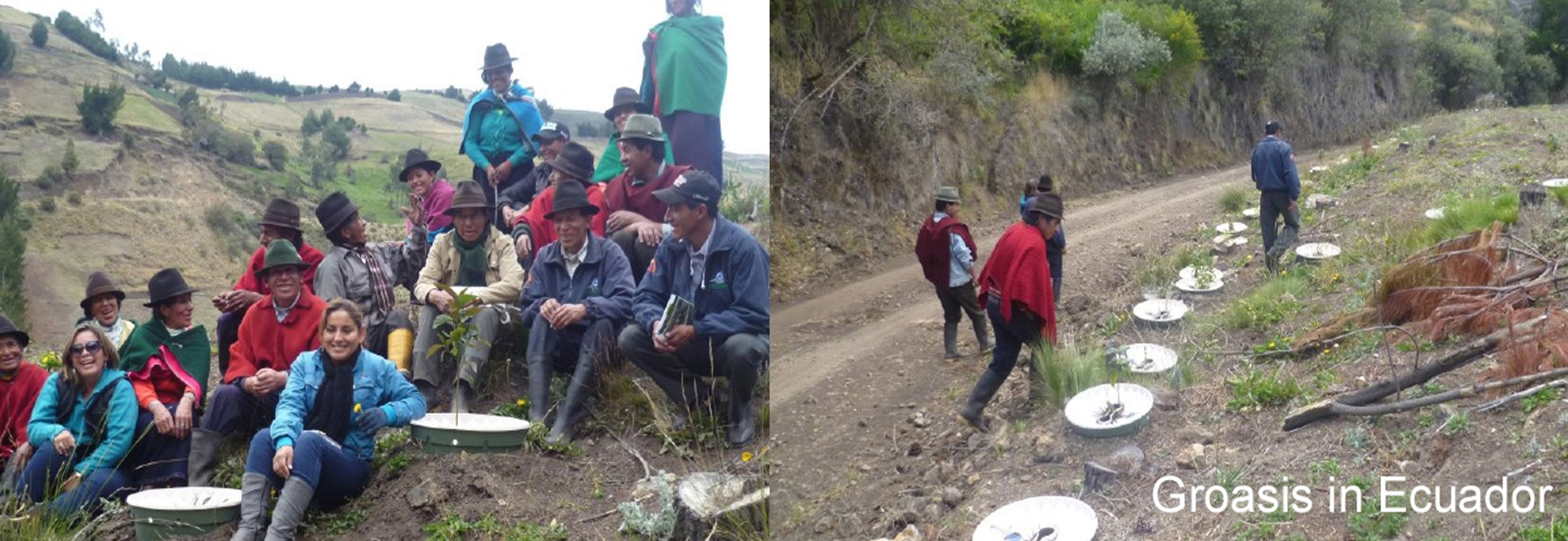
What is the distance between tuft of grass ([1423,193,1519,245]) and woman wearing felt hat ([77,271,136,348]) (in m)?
8.00

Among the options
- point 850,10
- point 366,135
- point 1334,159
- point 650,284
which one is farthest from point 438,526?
point 1334,159

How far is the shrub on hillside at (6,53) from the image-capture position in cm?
682

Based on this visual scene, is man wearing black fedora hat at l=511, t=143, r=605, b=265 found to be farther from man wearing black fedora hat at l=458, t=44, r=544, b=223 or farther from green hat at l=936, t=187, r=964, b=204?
green hat at l=936, t=187, r=964, b=204

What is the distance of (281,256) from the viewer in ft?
19.4

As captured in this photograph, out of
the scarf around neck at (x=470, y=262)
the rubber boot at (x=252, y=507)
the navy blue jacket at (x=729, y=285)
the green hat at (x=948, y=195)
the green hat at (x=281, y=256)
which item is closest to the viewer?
the rubber boot at (x=252, y=507)

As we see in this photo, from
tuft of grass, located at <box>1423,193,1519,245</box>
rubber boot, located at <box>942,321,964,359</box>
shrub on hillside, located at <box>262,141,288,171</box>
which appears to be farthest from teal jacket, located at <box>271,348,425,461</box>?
tuft of grass, located at <box>1423,193,1519,245</box>

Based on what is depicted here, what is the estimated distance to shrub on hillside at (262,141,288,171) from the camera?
712cm

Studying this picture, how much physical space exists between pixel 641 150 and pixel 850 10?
7359 mm

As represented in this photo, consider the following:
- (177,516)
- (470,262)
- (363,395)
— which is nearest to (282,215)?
(470,262)

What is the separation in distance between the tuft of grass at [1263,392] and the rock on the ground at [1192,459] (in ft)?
1.85

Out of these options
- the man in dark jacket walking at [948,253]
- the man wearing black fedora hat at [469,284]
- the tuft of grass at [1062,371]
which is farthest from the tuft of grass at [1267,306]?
the man wearing black fedora hat at [469,284]

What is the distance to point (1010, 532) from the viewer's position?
4.98 m

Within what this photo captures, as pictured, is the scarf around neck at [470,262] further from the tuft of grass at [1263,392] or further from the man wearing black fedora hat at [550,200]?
the tuft of grass at [1263,392]

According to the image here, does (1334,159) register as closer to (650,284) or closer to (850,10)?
(850,10)
